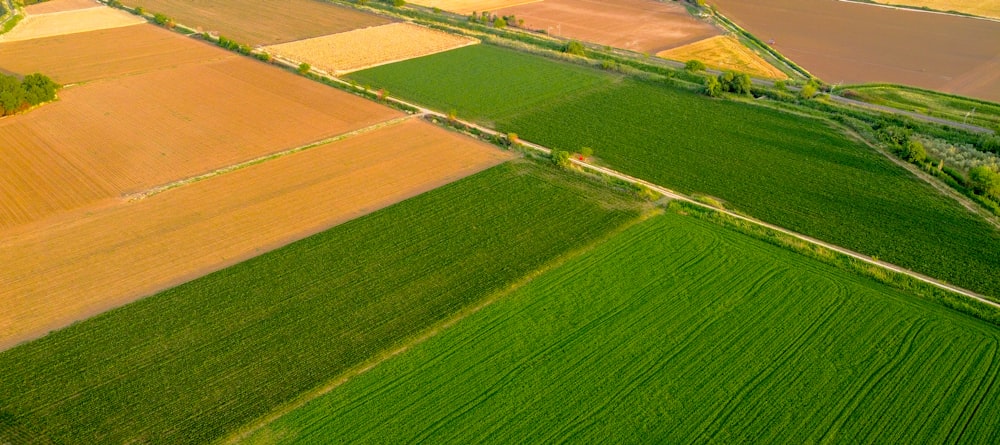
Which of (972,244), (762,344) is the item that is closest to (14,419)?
(762,344)

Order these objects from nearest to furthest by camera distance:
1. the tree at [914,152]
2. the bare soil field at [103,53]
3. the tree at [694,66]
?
the tree at [914,152] < the tree at [694,66] < the bare soil field at [103,53]

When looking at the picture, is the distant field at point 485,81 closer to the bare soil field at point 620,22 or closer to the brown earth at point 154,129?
the brown earth at point 154,129

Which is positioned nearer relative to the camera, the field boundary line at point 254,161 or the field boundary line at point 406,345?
the field boundary line at point 406,345

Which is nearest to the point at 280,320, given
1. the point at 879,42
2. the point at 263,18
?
the point at 263,18

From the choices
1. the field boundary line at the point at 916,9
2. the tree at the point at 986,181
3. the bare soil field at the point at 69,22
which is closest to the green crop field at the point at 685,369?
the tree at the point at 986,181

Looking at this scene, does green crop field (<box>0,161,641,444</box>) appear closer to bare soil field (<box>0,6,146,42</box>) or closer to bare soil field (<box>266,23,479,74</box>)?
bare soil field (<box>266,23,479,74</box>)
